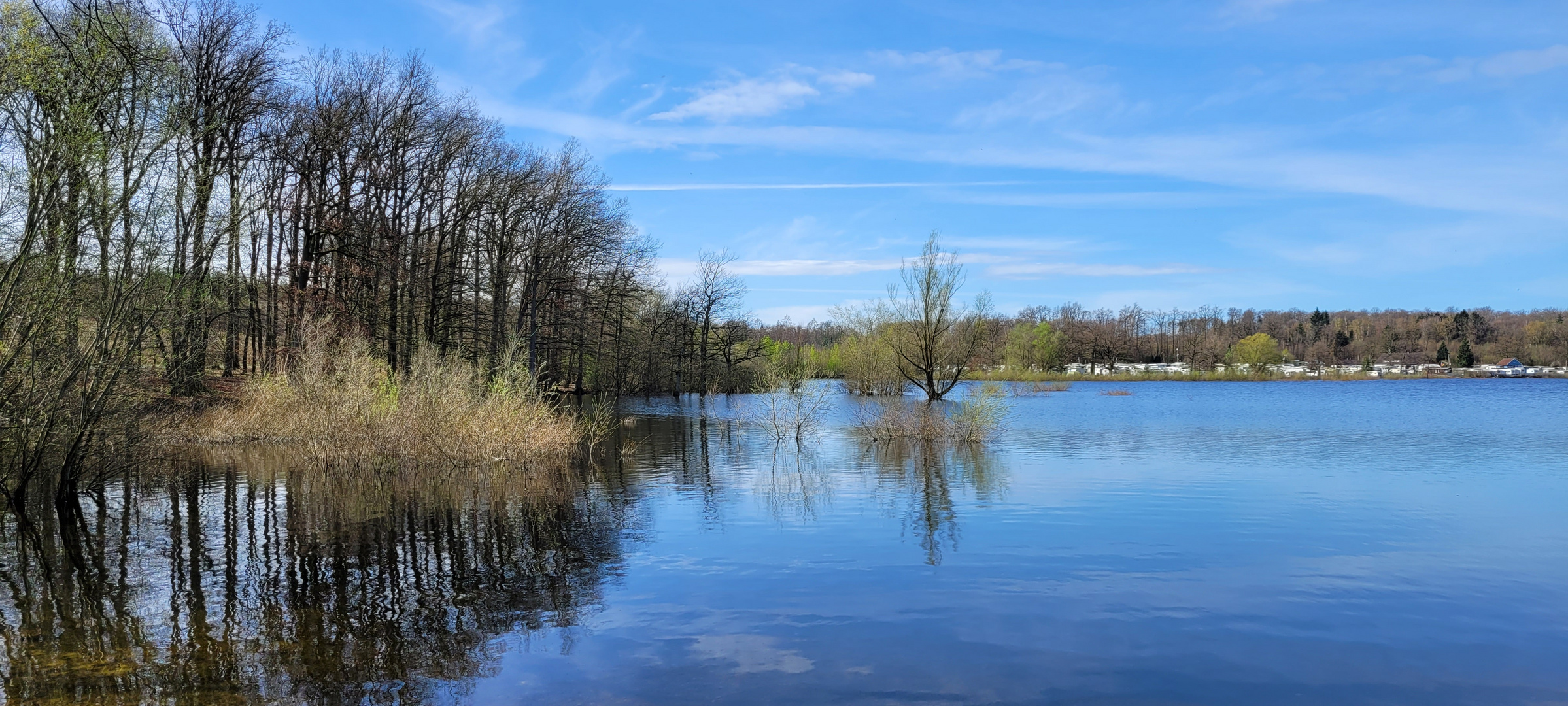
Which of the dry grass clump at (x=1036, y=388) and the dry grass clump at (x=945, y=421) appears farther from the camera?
the dry grass clump at (x=1036, y=388)

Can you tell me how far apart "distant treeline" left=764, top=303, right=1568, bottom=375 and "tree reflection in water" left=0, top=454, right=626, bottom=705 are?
7299 centimetres

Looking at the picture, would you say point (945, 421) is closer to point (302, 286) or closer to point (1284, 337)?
point (302, 286)

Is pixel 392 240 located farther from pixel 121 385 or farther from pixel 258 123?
pixel 121 385

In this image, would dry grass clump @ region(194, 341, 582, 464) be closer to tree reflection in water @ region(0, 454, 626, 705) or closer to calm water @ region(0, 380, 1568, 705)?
calm water @ region(0, 380, 1568, 705)

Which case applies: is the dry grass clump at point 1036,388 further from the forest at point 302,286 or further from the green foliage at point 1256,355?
the green foliage at point 1256,355

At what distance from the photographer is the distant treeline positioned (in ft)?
321

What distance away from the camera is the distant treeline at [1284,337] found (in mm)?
97812

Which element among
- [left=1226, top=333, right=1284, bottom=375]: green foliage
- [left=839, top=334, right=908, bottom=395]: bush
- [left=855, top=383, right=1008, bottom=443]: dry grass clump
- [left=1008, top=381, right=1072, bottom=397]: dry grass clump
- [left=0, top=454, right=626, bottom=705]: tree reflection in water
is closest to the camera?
[left=0, top=454, right=626, bottom=705]: tree reflection in water

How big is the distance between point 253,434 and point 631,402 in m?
29.0

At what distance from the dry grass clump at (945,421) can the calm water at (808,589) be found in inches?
224

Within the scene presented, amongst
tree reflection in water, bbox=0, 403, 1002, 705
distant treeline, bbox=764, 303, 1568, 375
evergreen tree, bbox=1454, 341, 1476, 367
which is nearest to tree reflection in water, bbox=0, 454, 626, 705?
tree reflection in water, bbox=0, 403, 1002, 705

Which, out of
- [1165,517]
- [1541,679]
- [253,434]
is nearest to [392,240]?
[253,434]

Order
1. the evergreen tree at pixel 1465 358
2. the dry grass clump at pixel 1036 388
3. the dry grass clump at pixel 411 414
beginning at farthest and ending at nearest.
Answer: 1. the evergreen tree at pixel 1465 358
2. the dry grass clump at pixel 1036 388
3. the dry grass clump at pixel 411 414

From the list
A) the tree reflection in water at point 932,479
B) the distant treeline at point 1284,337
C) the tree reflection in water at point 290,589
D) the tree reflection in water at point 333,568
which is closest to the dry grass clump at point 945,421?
the tree reflection in water at point 932,479
